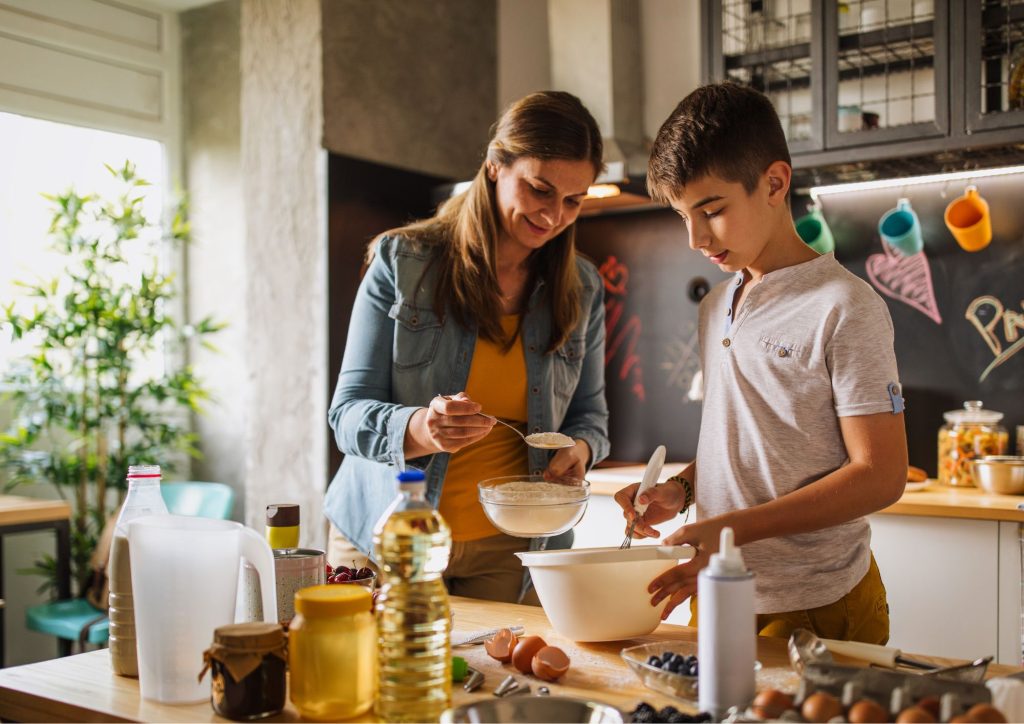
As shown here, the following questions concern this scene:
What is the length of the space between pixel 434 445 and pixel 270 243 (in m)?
2.20

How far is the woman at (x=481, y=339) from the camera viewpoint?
1.67 m

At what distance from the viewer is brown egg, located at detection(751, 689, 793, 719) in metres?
0.88

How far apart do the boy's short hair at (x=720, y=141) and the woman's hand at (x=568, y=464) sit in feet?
1.68

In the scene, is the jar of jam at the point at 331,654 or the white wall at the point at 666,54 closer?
the jar of jam at the point at 331,654

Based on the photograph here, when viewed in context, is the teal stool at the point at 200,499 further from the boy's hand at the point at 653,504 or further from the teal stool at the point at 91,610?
the boy's hand at the point at 653,504

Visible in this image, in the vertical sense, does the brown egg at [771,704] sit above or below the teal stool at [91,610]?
above

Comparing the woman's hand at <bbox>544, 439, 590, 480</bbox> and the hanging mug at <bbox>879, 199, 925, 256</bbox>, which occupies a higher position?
the hanging mug at <bbox>879, 199, 925, 256</bbox>

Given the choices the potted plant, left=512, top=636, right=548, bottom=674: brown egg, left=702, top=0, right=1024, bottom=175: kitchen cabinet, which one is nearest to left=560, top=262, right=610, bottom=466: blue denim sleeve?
left=512, top=636, right=548, bottom=674: brown egg

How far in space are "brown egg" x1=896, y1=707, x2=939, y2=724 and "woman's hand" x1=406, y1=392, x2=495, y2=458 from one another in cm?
71

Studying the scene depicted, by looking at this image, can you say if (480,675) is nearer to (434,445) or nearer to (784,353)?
(434,445)

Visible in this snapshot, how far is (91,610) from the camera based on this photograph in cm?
315

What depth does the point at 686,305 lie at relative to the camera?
3.45m

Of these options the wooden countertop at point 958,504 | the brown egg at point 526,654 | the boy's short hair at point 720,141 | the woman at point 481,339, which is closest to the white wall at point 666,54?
the wooden countertop at point 958,504

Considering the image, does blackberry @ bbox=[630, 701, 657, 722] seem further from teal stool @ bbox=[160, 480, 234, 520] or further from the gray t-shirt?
teal stool @ bbox=[160, 480, 234, 520]
